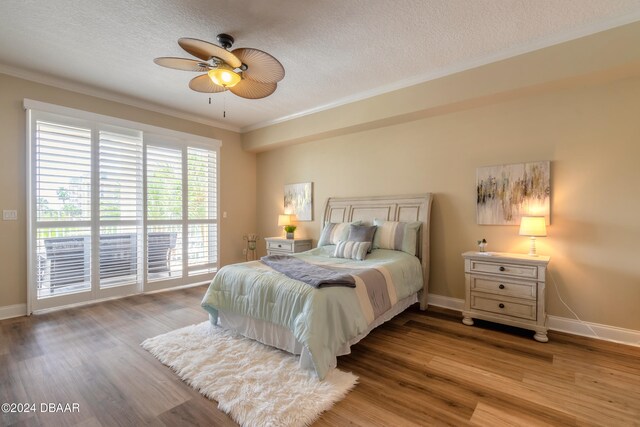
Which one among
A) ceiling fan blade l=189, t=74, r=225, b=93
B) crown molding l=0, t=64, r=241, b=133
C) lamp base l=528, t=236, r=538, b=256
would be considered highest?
crown molding l=0, t=64, r=241, b=133

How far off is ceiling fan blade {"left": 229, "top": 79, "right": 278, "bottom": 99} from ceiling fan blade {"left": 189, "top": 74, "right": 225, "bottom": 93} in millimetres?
158

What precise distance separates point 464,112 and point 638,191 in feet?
6.03

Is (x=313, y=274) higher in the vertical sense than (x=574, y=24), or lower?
lower

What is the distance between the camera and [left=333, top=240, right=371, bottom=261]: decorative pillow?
350 cm

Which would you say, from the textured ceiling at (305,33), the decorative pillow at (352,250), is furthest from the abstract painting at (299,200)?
the textured ceiling at (305,33)

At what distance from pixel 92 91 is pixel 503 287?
5.66m

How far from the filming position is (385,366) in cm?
237

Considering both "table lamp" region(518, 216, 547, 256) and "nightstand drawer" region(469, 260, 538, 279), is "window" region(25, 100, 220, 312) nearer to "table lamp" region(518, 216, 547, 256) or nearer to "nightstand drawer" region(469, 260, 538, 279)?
"nightstand drawer" region(469, 260, 538, 279)

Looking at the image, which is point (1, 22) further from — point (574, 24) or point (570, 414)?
point (570, 414)

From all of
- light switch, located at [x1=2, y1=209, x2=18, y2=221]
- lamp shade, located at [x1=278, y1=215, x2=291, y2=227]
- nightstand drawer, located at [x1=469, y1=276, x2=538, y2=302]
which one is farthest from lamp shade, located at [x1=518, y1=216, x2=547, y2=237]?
light switch, located at [x1=2, y1=209, x2=18, y2=221]

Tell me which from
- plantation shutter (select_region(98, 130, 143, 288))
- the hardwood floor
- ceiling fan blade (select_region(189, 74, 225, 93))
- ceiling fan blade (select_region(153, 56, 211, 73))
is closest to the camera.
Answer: the hardwood floor

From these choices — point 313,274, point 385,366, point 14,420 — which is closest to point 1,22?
point 14,420

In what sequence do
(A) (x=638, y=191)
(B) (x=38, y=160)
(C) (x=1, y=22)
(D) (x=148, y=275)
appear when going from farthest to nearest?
(D) (x=148, y=275) < (B) (x=38, y=160) < (A) (x=638, y=191) < (C) (x=1, y=22)

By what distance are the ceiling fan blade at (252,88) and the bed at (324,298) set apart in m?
1.75
